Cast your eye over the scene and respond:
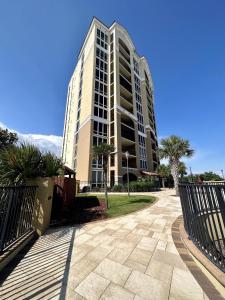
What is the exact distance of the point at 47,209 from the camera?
5.63 meters

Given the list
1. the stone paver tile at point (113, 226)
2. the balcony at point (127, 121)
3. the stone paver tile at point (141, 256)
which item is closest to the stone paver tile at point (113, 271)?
the stone paver tile at point (141, 256)

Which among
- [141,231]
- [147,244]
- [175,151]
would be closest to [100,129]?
[175,151]

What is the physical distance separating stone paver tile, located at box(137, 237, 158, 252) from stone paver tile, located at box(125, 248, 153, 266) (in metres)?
0.18

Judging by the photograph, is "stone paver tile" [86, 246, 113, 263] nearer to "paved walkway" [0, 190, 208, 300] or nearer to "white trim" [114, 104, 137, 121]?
"paved walkway" [0, 190, 208, 300]

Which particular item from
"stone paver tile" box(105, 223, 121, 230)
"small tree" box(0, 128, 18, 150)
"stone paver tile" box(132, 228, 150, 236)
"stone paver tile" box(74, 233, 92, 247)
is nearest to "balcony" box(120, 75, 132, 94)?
"small tree" box(0, 128, 18, 150)

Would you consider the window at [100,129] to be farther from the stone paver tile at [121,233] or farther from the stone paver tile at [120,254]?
the stone paver tile at [120,254]

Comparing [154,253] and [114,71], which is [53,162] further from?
[114,71]

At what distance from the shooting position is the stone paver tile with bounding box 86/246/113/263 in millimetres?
3466

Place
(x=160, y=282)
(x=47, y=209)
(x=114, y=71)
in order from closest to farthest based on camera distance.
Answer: (x=160, y=282) < (x=47, y=209) < (x=114, y=71)

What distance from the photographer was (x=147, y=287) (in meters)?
2.49

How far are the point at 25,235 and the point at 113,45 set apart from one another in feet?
137

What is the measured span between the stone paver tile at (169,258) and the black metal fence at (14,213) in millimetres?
3856

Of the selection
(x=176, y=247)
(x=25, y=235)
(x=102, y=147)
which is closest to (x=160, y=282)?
(x=176, y=247)

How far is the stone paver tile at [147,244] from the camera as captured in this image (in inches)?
155
